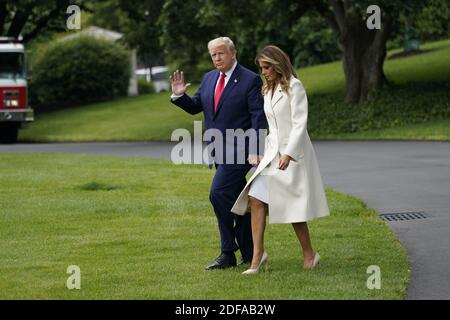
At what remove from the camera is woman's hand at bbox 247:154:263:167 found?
30.4 feet

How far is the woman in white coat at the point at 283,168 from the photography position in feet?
29.7

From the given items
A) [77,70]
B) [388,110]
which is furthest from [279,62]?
[77,70]

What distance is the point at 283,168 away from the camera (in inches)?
353

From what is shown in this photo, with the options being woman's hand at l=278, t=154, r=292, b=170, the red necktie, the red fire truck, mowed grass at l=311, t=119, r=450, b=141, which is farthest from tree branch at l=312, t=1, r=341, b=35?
woman's hand at l=278, t=154, r=292, b=170

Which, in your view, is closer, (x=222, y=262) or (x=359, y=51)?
(x=222, y=262)

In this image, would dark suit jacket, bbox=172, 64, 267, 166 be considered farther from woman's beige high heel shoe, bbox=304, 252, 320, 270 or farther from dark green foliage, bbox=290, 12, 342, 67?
dark green foliage, bbox=290, 12, 342, 67

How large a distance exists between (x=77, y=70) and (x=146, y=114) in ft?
24.9

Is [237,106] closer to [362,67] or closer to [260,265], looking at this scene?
[260,265]

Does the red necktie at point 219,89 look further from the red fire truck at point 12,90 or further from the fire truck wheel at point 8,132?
the fire truck wheel at point 8,132

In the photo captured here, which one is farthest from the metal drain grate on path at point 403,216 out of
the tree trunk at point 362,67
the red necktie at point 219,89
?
the tree trunk at point 362,67

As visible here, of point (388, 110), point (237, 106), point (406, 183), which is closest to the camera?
point (237, 106)

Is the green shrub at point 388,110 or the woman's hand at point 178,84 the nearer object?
the woman's hand at point 178,84

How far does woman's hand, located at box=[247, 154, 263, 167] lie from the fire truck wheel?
28334 mm
